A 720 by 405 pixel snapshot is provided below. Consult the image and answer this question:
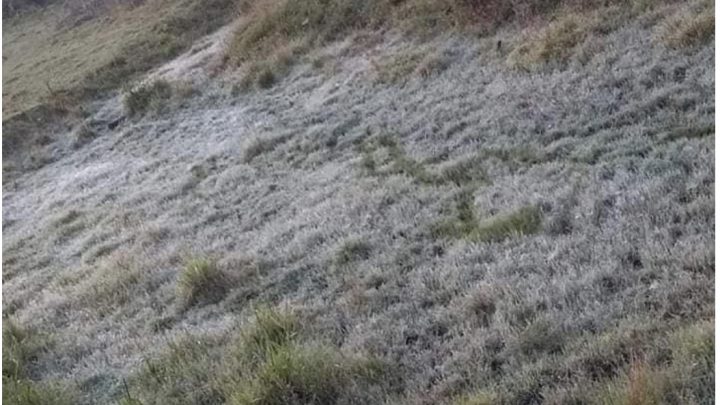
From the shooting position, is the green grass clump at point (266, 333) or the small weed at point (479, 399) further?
the green grass clump at point (266, 333)

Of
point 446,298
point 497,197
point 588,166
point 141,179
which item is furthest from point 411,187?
point 141,179

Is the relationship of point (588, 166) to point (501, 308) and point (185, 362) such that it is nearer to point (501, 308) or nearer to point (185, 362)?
point (501, 308)

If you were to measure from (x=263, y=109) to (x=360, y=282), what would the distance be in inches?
334

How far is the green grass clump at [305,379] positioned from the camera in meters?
5.52

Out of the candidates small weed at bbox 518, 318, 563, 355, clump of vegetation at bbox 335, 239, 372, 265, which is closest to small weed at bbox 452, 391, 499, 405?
small weed at bbox 518, 318, 563, 355

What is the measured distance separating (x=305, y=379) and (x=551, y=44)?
26.3 ft

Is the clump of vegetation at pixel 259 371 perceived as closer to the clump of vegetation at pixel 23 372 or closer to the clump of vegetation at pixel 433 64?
the clump of vegetation at pixel 23 372

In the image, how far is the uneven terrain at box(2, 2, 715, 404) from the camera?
547 cm

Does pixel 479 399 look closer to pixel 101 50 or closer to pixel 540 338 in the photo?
pixel 540 338

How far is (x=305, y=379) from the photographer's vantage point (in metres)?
5.58

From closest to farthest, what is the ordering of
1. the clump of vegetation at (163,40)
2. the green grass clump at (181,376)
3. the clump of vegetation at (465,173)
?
the green grass clump at (181,376) → the clump of vegetation at (465,173) → the clump of vegetation at (163,40)

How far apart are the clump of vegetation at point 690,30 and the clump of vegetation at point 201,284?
6.33m

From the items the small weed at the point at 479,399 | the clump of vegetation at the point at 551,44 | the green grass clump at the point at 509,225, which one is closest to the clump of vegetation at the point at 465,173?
the green grass clump at the point at 509,225

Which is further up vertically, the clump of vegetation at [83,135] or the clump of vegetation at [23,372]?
the clump of vegetation at [23,372]
